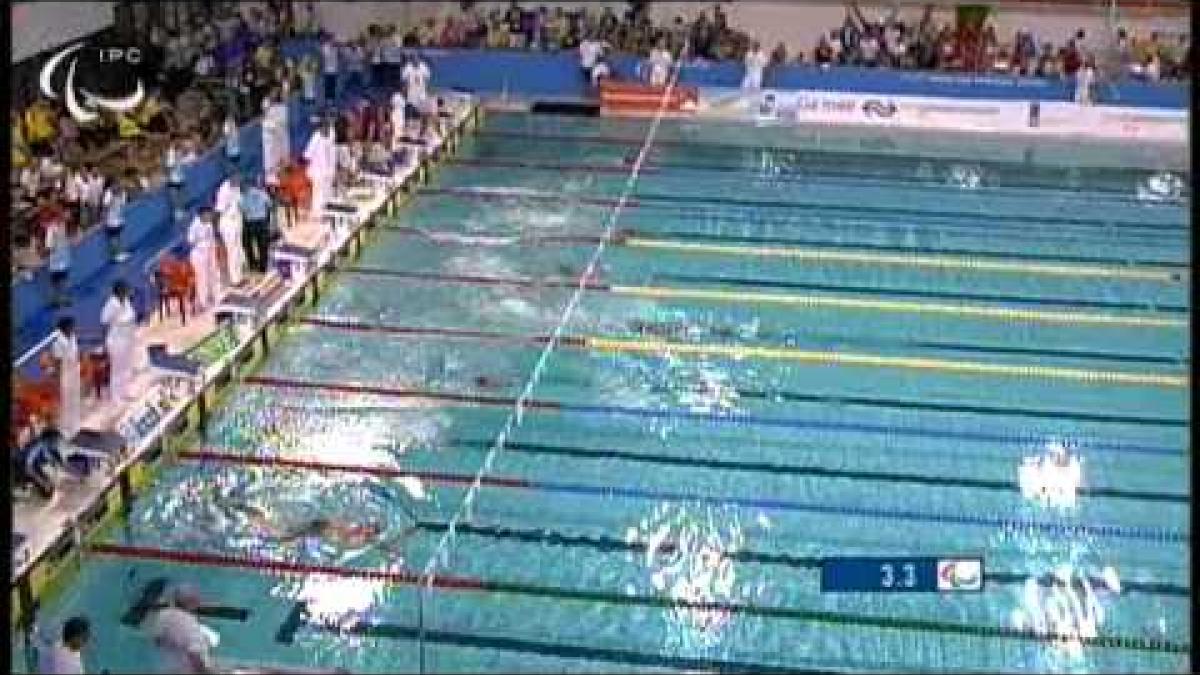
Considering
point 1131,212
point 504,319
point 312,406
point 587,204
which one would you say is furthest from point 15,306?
point 1131,212

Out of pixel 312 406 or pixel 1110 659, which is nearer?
pixel 1110 659

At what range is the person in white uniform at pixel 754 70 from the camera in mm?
15586

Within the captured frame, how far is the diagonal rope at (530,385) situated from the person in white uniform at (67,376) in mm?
1806

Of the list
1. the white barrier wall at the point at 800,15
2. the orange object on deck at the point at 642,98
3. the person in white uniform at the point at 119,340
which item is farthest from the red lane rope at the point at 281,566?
the white barrier wall at the point at 800,15

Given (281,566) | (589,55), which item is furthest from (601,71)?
(281,566)

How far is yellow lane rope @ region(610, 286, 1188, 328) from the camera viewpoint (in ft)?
34.9

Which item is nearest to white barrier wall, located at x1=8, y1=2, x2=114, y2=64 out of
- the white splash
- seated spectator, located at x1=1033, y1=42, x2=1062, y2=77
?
the white splash

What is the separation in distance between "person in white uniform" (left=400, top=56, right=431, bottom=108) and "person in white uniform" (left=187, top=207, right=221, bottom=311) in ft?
14.8

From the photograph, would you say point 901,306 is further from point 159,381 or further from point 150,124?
point 150,124

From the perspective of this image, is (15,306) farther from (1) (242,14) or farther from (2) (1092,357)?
(1) (242,14)

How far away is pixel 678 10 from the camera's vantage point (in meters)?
17.5

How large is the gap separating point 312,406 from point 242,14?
863cm

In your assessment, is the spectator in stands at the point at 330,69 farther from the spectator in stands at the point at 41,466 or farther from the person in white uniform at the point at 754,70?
the spectator in stands at the point at 41,466

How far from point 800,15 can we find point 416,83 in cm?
428
